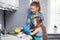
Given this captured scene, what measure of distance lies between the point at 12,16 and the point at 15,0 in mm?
497

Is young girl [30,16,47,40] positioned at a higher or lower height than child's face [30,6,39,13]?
lower

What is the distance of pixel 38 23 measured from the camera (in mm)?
3455

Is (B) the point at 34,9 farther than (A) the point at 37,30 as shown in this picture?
Yes

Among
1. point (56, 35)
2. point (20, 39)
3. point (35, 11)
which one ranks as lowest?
point (56, 35)

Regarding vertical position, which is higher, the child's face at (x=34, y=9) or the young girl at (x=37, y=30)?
the child's face at (x=34, y=9)

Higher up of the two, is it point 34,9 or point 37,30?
point 34,9

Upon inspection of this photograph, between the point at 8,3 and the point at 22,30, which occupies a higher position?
the point at 8,3

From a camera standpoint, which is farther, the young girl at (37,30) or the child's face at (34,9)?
the child's face at (34,9)

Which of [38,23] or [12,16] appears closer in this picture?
[38,23]

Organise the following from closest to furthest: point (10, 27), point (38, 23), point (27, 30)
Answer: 1. point (27, 30)
2. point (38, 23)
3. point (10, 27)

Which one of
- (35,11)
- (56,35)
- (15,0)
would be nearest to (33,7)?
(35,11)

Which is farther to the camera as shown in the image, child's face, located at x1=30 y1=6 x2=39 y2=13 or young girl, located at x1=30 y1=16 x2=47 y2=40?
child's face, located at x1=30 y1=6 x2=39 y2=13

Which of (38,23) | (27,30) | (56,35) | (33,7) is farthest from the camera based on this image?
(56,35)

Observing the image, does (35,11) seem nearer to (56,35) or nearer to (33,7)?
(33,7)
